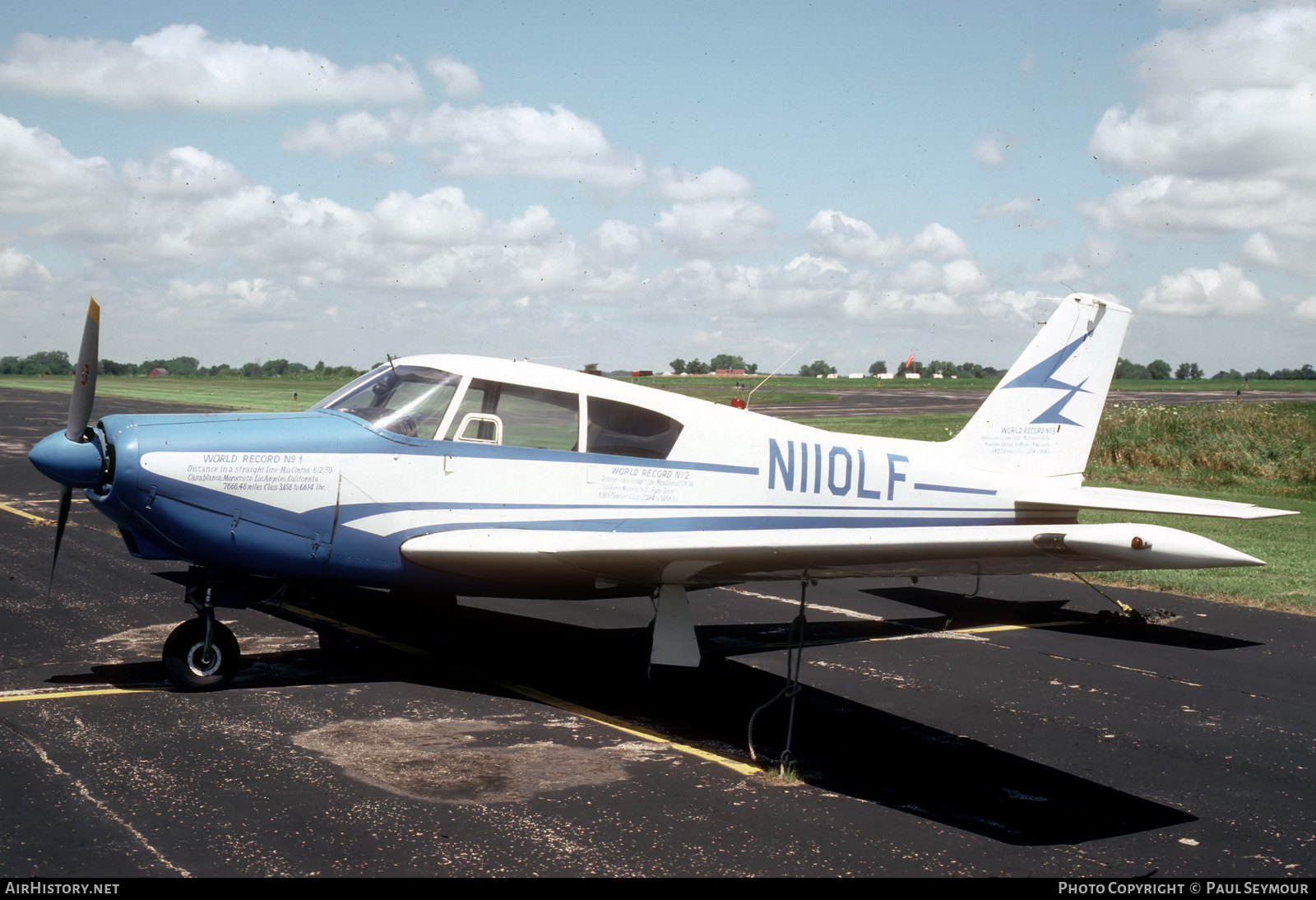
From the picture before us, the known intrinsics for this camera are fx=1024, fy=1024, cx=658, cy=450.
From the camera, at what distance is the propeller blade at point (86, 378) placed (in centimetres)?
689

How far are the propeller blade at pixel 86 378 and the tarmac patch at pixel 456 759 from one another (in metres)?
2.62

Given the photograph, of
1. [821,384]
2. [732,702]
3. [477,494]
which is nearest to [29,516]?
[477,494]

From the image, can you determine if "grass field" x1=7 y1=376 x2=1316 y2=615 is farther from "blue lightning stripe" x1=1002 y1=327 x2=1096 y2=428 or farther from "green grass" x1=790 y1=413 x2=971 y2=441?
"green grass" x1=790 y1=413 x2=971 y2=441

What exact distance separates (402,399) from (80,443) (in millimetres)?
2129

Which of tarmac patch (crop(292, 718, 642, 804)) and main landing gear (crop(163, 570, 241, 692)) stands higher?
main landing gear (crop(163, 570, 241, 692))

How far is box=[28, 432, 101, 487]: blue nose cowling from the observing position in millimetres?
6672

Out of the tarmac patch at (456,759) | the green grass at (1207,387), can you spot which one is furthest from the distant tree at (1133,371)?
the tarmac patch at (456,759)

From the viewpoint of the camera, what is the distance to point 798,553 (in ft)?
19.0

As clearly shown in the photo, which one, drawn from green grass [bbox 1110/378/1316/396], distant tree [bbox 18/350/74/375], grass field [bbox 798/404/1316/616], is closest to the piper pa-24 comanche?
grass field [bbox 798/404/1316/616]

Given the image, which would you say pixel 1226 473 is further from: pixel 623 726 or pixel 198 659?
pixel 198 659

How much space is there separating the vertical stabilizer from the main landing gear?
21.7ft

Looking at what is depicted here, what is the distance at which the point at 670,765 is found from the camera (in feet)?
19.8

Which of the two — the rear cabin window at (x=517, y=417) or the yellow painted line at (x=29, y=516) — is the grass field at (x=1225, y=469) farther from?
the yellow painted line at (x=29, y=516)

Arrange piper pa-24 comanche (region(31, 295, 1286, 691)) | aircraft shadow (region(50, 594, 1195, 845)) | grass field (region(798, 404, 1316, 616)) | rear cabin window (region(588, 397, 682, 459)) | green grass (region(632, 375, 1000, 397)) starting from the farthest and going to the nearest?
green grass (region(632, 375, 1000, 397))
grass field (region(798, 404, 1316, 616))
rear cabin window (region(588, 397, 682, 459))
piper pa-24 comanche (region(31, 295, 1286, 691))
aircraft shadow (region(50, 594, 1195, 845))
